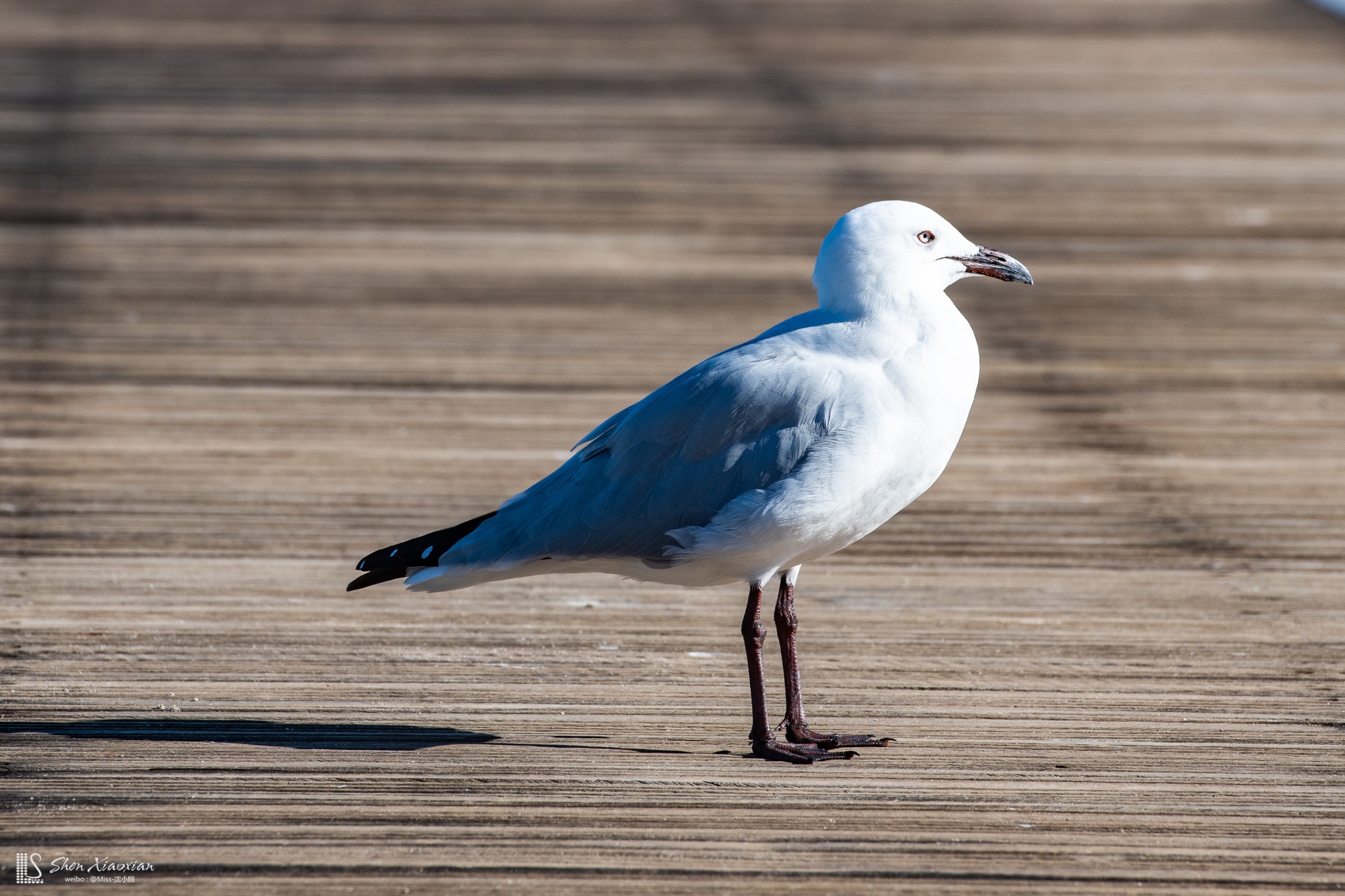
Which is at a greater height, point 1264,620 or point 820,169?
point 820,169

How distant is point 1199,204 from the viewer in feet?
25.8

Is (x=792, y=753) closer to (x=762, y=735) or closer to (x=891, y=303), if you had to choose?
(x=762, y=735)

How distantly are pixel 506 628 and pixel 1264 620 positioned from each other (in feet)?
5.93

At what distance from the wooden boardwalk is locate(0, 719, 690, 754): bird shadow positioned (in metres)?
0.02

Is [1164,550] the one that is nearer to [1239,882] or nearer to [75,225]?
[1239,882]

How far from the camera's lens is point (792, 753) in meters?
3.21

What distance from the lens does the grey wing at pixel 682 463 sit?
3.17 m

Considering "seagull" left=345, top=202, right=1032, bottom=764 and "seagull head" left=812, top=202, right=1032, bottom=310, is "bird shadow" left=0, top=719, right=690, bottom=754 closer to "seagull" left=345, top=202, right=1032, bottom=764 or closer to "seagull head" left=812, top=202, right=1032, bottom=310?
"seagull" left=345, top=202, right=1032, bottom=764

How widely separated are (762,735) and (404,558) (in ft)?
2.52

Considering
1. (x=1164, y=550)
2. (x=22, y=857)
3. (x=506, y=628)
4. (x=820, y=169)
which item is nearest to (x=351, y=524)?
(x=506, y=628)

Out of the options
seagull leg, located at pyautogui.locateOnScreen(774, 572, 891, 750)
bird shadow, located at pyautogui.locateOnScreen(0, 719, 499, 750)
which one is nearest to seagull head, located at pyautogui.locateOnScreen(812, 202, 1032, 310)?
seagull leg, located at pyautogui.locateOnScreen(774, 572, 891, 750)

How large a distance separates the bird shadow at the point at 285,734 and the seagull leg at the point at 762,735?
156 millimetres

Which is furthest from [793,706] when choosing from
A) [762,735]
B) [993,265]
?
[993,265]

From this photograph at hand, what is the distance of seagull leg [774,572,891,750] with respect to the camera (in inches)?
129
